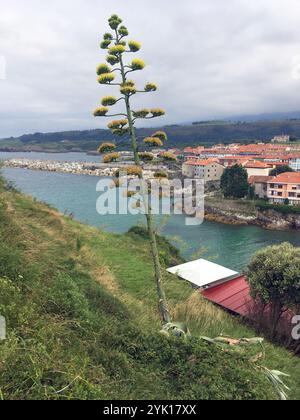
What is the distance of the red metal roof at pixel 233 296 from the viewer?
7820mm

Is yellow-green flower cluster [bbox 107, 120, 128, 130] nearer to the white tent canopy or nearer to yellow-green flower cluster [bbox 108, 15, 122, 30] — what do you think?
yellow-green flower cluster [bbox 108, 15, 122, 30]

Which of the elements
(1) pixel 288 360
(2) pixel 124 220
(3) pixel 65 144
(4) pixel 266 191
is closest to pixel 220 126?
(3) pixel 65 144

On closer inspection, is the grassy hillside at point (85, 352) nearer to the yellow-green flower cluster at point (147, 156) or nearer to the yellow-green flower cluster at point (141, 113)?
the yellow-green flower cluster at point (147, 156)

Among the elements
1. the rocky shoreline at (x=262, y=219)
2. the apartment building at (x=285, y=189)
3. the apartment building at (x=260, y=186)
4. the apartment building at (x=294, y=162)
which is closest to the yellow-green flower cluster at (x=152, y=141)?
the rocky shoreline at (x=262, y=219)

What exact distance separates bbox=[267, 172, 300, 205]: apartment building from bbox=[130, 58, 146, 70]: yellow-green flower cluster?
32723 millimetres

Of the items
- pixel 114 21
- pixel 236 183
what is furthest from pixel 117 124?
pixel 236 183

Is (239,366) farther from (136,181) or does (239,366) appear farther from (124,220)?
(124,220)

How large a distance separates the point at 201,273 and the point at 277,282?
3.09 metres

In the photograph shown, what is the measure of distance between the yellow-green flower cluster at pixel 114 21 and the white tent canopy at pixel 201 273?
6934 mm

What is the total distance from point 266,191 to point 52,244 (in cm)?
3392

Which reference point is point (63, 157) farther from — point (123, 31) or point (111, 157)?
point (111, 157)

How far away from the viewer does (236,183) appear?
3622 cm

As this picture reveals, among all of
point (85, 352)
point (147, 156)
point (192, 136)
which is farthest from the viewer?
point (192, 136)

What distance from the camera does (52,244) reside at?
5312 millimetres
